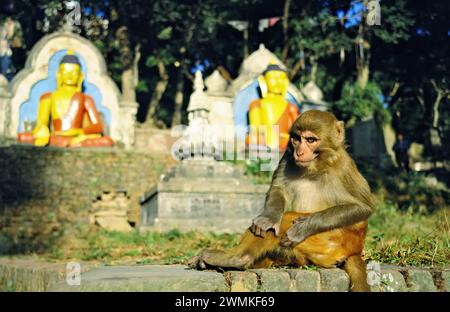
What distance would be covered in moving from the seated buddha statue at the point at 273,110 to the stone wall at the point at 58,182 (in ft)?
10.4

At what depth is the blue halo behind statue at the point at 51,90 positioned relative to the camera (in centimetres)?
1589

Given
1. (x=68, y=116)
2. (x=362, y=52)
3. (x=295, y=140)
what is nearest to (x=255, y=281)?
(x=295, y=140)

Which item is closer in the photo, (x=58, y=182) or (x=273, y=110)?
(x=58, y=182)

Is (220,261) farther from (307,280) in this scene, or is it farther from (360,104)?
(360,104)

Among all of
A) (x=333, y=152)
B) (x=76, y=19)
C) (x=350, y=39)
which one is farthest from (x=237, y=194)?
(x=350, y=39)

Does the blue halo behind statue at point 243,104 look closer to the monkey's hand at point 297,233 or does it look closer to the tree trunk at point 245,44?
the tree trunk at point 245,44

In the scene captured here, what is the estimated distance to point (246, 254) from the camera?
3938 mm

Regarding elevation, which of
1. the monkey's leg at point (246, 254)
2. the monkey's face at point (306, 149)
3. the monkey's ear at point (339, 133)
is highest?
the monkey's ear at point (339, 133)

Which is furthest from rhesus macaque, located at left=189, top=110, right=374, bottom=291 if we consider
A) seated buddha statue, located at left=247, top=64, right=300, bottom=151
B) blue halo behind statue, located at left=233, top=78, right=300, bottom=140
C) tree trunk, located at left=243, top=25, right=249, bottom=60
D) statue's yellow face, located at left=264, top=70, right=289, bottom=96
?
tree trunk, located at left=243, top=25, right=249, bottom=60

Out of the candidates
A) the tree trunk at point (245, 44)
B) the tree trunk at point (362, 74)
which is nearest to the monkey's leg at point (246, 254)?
the tree trunk at point (362, 74)

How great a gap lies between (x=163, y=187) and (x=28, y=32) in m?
14.3

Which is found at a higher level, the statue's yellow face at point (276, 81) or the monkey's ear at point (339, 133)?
the statue's yellow face at point (276, 81)

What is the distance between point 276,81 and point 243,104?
124 cm

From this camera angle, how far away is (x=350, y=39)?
73.5ft
